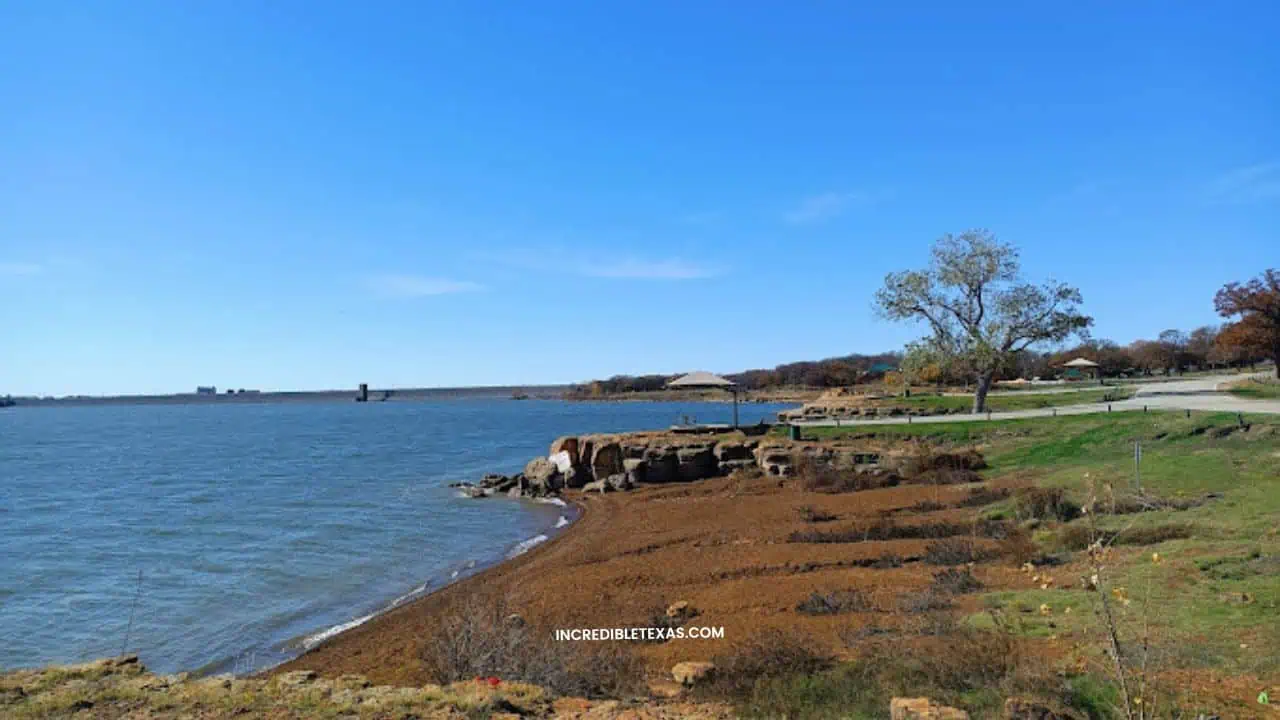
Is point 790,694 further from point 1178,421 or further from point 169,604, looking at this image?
point 1178,421

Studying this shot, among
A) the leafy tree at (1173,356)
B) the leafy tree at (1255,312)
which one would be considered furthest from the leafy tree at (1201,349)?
the leafy tree at (1255,312)

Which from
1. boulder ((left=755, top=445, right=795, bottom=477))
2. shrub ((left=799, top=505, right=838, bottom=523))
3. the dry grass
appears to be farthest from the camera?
boulder ((left=755, top=445, right=795, bottom=477))

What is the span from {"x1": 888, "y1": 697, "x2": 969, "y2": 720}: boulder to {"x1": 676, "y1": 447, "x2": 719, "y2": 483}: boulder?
27100 mm

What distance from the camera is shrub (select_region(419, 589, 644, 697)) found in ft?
25.9

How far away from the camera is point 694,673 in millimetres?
8039

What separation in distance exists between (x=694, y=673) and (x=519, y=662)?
1.80 meters

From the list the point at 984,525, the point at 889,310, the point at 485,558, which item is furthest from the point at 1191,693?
the point at 889,310

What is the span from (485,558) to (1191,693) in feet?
59.5

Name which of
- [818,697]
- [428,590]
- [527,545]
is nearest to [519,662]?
[818,697]

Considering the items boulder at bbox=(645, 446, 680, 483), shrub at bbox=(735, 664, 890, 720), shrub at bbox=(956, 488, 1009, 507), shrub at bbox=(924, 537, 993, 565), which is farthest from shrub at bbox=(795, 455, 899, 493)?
shrub at bbox=(735, 664, 890, 720)

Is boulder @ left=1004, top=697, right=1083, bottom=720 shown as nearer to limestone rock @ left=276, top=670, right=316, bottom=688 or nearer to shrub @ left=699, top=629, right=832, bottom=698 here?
shrub @ left=699, top=629, right=832, bottom=698

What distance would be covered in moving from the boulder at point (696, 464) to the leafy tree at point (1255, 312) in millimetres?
37017

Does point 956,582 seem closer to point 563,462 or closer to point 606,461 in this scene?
point 606,461

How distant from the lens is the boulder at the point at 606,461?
35588mm
